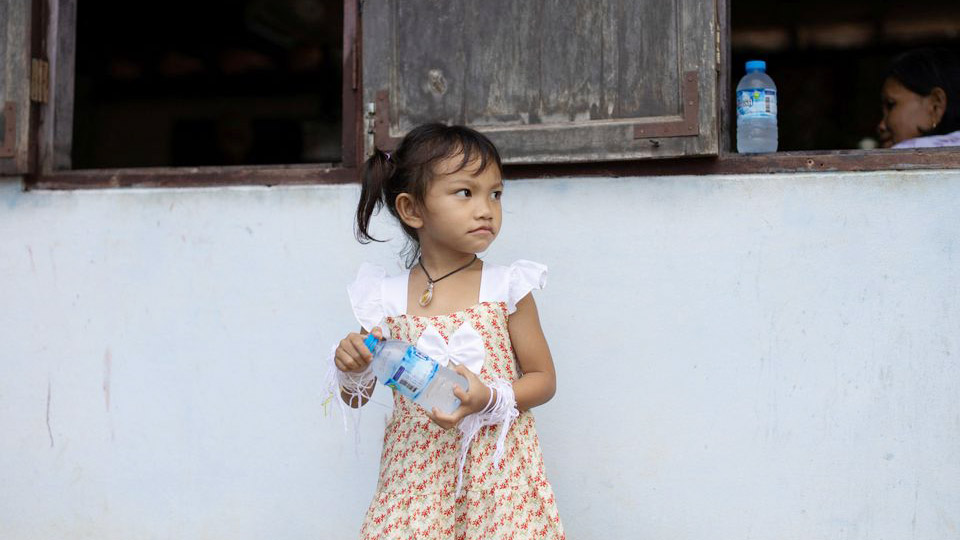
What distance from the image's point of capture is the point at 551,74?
280 centimetres

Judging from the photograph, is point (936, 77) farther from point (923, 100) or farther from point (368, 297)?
point (368, 297)

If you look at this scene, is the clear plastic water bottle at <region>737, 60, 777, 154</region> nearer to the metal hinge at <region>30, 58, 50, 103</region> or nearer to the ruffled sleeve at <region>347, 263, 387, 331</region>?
the ruffled sleeve at <region>347, 263, 387, 331</region>

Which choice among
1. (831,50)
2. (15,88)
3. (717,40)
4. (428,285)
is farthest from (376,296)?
(831,50)

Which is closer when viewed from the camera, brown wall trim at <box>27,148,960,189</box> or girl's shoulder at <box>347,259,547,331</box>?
girl's shoulder at <box>347,259,547,331</box>

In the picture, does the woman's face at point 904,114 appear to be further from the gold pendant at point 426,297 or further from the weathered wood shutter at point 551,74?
the gold pendant at point 426,297

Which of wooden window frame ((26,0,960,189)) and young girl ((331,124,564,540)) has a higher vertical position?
wooden window frame ((26,0,960,189))

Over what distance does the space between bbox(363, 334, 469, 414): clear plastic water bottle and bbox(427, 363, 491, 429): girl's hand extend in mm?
Answer: 28

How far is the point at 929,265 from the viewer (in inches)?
101

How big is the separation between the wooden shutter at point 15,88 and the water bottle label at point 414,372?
1893mm

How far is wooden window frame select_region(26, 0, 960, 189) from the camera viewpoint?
2635mm

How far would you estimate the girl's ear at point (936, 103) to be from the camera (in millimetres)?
3367

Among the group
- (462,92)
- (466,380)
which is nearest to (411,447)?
(466,380)

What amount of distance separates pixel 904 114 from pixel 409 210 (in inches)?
81.5

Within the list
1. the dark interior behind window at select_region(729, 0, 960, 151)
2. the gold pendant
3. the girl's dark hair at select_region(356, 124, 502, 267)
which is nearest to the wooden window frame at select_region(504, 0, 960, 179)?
the girl's dark hair at select_region(356, 124, 502, 267)
